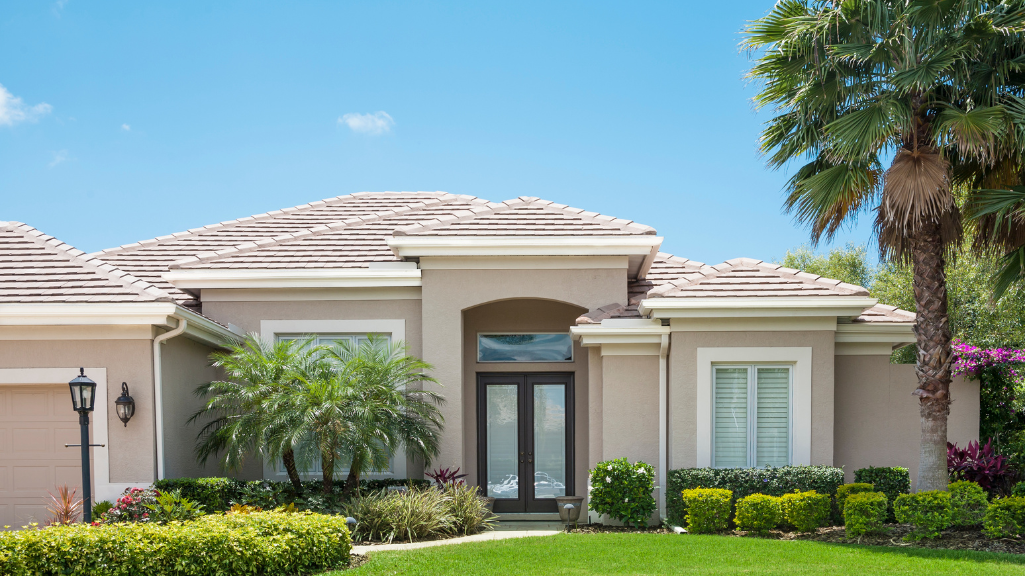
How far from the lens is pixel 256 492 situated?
10688mm

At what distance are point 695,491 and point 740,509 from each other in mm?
654

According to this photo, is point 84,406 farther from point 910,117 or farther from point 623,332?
point 910,117

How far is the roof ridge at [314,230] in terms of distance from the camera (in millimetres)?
13047

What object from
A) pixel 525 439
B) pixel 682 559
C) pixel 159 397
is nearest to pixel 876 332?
pixel 682 559

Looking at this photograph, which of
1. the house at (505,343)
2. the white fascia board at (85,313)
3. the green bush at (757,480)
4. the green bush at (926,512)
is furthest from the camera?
the green bush at (757,480)

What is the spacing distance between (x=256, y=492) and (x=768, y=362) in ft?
26.4

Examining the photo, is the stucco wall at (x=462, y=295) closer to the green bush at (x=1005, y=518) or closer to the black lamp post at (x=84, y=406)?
the black lamp post at (x=84, y=406)

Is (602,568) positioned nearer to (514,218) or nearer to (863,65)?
(514,218)

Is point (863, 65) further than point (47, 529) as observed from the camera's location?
Yes

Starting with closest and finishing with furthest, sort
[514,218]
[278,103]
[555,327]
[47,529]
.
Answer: [47,529] < [514,218] < [555,327] < [278,103]

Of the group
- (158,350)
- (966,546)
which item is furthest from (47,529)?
(966,546)

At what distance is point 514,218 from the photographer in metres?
13.0

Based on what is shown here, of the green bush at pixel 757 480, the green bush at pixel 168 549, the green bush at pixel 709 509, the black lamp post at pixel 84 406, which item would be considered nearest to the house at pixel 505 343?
the green bush at pixel 757 480

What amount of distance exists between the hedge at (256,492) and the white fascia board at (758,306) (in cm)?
499
